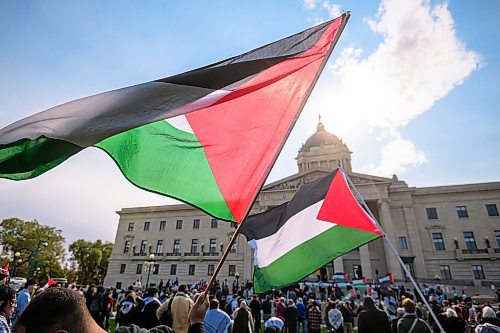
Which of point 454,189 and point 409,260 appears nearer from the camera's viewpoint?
point 409,260

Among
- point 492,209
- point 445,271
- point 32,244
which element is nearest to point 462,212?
point 492,209

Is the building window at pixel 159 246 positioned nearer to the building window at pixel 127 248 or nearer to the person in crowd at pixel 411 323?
the building window at pixel 127 248

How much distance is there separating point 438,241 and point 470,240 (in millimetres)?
3558

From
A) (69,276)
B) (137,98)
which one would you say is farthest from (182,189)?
(69,276)

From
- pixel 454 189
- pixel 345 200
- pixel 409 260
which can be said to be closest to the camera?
pixel 345 200

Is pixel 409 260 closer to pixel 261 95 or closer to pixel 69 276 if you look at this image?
pixel 261 95

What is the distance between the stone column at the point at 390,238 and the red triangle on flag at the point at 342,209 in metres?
33.0

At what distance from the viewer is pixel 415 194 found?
39.6 metres

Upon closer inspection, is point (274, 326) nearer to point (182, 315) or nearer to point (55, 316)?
point (182, 315)

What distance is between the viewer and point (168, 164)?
3463 mm

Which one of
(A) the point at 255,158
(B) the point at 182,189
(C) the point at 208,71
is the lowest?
(B) the point at 182,189

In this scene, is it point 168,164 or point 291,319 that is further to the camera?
point 291,319

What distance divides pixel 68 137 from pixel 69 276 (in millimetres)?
73148

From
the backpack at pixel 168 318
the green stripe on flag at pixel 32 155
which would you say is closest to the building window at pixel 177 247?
the backpack at pixel 168 318
